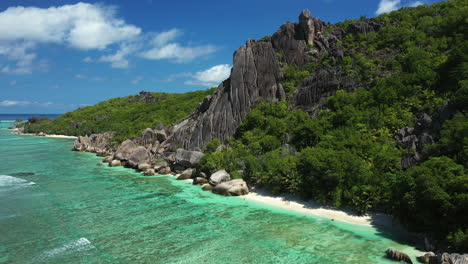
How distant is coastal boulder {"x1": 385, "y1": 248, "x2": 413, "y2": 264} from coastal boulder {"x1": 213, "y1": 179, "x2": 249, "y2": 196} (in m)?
14.2

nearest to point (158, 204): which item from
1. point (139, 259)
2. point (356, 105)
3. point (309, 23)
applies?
point (139, 259)

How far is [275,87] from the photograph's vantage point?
47.9 meters

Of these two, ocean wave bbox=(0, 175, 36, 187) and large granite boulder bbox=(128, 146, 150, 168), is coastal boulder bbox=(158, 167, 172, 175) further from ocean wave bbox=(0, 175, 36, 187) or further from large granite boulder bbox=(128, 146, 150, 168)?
ocean wave bbox=(0, 175, 36, 187)

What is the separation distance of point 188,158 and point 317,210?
61.5ft

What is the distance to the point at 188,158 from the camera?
1503 inches

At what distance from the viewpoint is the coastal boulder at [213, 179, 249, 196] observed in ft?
94.1

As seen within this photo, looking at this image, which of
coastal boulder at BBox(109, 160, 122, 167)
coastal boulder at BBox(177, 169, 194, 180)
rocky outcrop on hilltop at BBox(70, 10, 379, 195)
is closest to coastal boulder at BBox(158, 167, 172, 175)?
rocky outcrop on hilltop at BBox(70, 10, 379, 195)

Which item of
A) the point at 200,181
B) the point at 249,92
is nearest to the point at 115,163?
the point at 200,181

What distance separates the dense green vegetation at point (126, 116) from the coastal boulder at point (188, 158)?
25.9m

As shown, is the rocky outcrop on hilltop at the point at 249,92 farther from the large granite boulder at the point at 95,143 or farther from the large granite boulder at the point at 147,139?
the large granite boulder at the point at 95,143

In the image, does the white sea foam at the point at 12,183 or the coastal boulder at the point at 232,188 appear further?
the white sea foam at the point at 12,183

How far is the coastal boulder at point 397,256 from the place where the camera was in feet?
51.4

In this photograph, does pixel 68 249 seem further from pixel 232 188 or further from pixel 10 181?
pixel 10 181

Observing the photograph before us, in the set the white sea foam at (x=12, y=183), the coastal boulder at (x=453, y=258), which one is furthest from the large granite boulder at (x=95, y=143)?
the coastal boulder at (x=453, y=258)
